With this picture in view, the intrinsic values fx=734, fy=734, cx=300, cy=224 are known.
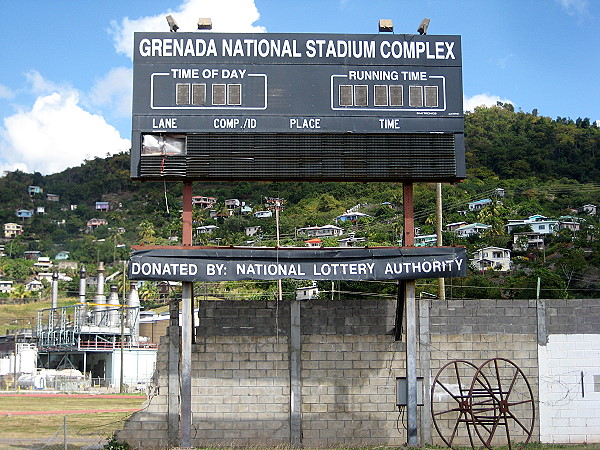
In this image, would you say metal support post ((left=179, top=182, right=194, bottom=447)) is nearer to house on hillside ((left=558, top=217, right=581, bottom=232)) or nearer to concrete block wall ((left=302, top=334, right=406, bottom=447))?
concrete block wall ((left=302, top=334, right=406, bottom=447))

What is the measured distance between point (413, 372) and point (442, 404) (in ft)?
6.59

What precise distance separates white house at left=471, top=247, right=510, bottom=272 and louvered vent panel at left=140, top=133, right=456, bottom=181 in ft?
205

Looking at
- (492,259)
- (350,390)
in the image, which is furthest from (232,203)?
(350,390)

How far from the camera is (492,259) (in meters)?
86.1

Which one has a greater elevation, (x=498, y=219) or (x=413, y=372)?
(x=498, y=219)

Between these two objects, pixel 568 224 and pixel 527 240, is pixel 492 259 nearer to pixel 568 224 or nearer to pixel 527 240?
pixel 527 240

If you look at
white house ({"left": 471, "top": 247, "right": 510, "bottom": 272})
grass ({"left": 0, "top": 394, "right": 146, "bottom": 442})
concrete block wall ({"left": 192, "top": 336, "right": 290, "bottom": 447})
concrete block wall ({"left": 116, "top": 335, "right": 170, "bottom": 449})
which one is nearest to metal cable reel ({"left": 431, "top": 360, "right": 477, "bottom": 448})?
concrete block wall ({"left": 192, "top": 336, "right": 290, "bottom": 447})

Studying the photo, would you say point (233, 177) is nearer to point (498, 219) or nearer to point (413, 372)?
point (413, 372)

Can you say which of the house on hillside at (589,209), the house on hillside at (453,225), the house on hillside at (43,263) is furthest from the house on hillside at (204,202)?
the house on hillside at (589,209)

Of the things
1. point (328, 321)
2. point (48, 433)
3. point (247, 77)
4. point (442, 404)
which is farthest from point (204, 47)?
point (48, 433)

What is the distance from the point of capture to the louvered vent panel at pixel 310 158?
20125 mm

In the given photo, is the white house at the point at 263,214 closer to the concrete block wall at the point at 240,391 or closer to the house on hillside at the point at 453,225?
the house on hillside at the point at 453,225

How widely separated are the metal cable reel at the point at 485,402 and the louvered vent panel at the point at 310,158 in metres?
6.00

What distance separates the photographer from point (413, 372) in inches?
814
